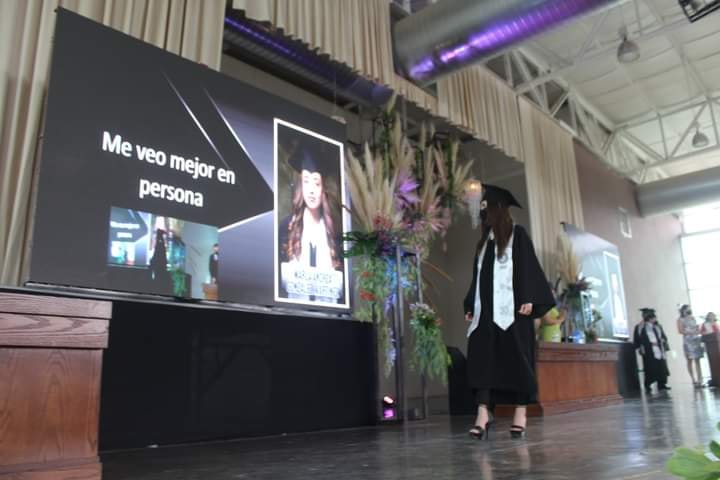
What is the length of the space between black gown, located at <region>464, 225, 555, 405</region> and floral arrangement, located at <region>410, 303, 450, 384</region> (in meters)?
1.12

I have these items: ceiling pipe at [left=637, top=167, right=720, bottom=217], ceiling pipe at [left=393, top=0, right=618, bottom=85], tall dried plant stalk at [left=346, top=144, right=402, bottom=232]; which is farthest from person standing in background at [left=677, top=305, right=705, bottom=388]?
tall dried plant stalk at [left=346, top=144, right=402, bottom=232]

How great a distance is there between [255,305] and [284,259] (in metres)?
0.35

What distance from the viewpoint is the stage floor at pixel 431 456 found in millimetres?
1572

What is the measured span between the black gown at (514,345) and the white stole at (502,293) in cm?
2

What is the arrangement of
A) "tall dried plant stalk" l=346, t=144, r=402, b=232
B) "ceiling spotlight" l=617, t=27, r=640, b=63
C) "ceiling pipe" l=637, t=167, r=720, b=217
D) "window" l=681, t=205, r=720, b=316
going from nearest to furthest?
"tall dried plant stalk" l=346, t=144, r=402, b=232
"ceiling spotlight" l=617, t=27, r=640, b=63
"ceiling pipe" l=637, t=167, r=720, b=217
"window" l=681, t=205, r=720, b=316

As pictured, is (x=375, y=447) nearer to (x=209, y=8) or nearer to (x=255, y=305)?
(x=255, y=305)

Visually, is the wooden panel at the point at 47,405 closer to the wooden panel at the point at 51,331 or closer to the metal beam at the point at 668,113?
the wooden panel at the point at 51,331

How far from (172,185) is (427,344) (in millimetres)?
2043

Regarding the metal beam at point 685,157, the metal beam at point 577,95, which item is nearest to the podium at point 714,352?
the metal beam at point 685,157

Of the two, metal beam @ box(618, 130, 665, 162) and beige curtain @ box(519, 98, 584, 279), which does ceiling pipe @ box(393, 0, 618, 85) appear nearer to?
beige curtain @ box(519, 98, 584, 279)

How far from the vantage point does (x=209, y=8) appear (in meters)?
3.57

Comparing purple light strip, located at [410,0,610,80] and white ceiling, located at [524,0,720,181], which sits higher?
white ceiling, located at [524,0,720,181]

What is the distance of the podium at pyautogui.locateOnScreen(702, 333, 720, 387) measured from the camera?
762 cm

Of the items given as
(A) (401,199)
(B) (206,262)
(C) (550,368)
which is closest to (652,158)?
(C) (550,368)
